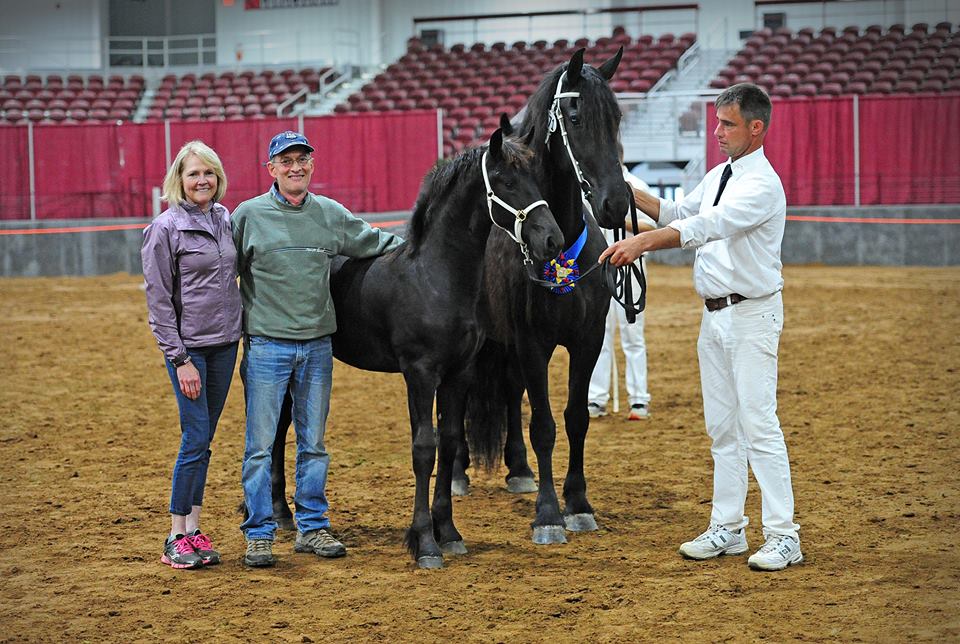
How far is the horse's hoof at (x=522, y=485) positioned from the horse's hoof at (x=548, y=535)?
1.12 metres

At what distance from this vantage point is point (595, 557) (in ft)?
15.9

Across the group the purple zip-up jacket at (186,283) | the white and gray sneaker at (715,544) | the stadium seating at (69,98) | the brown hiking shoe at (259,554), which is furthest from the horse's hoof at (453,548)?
the stadium seating at (69,98)

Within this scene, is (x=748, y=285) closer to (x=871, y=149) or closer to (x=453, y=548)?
(x=453, y=548)

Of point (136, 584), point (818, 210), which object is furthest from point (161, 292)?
point (818, 210)

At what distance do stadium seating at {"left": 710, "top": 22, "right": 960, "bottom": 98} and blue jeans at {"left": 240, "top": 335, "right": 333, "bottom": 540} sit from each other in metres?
19.2

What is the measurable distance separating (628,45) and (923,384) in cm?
1835

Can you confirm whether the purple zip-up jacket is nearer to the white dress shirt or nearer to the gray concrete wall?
the white dress shirt

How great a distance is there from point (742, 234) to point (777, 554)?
1.42 meters

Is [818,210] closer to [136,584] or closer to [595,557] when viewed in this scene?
[595,557]

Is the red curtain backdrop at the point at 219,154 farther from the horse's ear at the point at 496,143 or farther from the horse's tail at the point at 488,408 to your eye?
the horse's ear at the point at 496,143

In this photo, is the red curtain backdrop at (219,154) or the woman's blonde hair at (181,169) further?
the red curtain backdrop at (219,154)

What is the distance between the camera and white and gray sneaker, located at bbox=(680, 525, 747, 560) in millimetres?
4727

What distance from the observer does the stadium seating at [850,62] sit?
71.4 feet

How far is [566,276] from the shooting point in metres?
5.33
